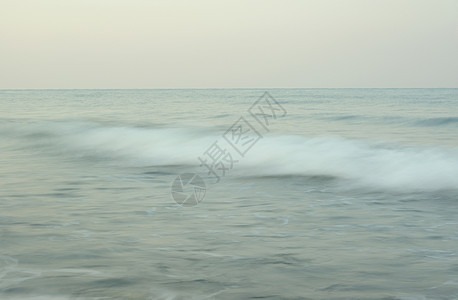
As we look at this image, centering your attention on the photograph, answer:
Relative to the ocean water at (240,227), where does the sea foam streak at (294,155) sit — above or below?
A: above

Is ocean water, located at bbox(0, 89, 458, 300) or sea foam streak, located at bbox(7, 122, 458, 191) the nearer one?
ocean water, located at bbox(0, 89, 458, 300)

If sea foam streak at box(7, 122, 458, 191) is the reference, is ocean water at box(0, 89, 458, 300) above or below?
below

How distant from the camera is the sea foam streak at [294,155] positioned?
888 centimetres

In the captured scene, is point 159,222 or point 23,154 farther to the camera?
point 23,154

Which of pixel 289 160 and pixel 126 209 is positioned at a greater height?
pixel 289 160

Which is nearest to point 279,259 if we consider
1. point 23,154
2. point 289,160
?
point 289,160

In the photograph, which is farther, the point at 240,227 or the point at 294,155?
the point at 294,155

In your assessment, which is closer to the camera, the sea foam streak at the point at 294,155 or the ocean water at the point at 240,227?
the ocean water at the point at 240,227

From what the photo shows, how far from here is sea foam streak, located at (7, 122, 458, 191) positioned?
888 centimetres

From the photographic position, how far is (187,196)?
7.42 metres

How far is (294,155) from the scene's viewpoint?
38.2 ft

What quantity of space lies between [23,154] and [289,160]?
6292 mm

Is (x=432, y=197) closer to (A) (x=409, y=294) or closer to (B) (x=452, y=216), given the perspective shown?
(B) (x=452, y=216)

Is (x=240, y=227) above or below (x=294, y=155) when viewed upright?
below
